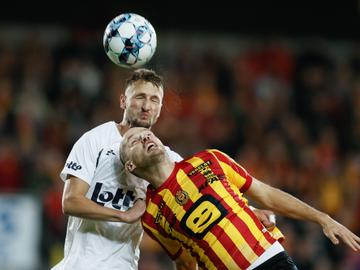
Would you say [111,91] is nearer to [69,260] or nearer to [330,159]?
[330,159]

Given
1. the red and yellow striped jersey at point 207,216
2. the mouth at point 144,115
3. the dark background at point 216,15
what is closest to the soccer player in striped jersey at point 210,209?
the red and yellow striped jersey at point 207,216

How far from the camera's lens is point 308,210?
560 centimetres

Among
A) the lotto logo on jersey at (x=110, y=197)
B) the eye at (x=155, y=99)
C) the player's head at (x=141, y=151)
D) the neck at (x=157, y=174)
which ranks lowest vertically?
the lotto logo on jersey at (x=110, y=197)

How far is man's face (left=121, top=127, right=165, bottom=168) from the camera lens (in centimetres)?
554

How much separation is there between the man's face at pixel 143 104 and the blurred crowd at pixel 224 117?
4211 mm

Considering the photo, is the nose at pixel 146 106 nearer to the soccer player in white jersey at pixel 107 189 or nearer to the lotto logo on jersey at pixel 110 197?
the soccer player in white jersey at pixel 107 189

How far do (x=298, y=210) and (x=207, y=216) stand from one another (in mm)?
613

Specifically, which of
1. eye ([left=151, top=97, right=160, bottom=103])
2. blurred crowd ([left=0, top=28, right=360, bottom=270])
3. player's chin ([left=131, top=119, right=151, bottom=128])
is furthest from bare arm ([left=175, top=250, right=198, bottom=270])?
blurred crowd ([left=0, top=28, right=360, bottom=270])

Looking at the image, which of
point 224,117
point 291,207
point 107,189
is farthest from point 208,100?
point 291,207

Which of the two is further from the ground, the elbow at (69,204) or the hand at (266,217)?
the hand at (266,217)

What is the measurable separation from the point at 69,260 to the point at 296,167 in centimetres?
663

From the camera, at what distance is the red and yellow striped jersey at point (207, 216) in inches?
215

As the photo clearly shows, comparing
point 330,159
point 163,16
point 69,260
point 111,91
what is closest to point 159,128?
point 111,91

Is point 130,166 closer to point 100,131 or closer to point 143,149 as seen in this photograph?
point 143,149
